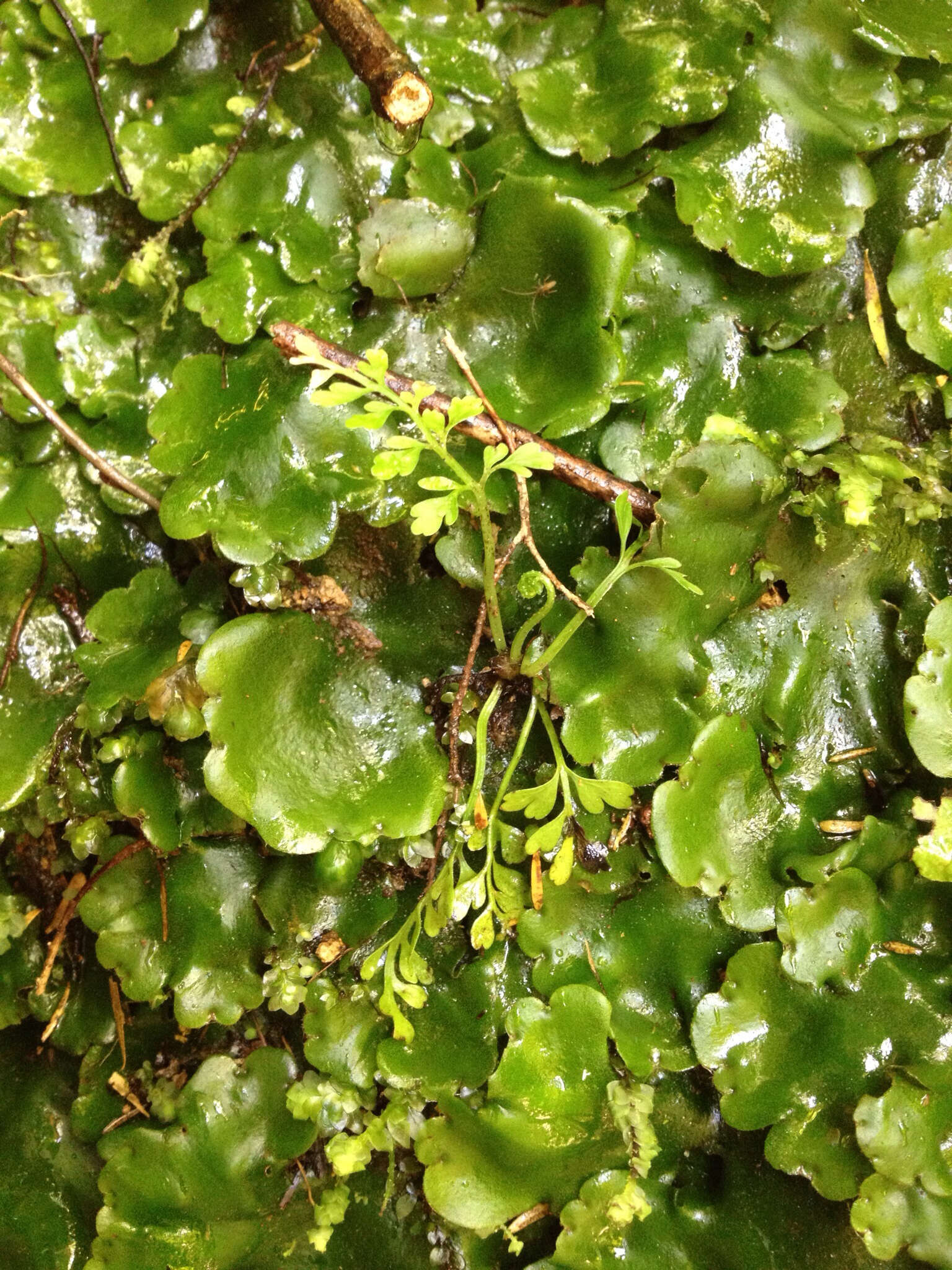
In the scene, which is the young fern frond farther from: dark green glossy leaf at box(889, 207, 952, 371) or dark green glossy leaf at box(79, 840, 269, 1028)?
dark green glossy leaf at box(889, 207, 952, 371)

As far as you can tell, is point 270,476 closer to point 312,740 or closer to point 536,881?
point 312,740

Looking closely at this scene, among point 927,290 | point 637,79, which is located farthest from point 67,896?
point 927,290

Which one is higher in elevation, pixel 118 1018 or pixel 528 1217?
pixel 118 1018

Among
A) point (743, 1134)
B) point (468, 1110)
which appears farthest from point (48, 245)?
point (743, 1134)

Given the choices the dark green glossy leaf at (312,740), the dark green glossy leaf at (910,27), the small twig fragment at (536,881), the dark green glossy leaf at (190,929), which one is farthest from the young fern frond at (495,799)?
the dark green glossy leaf at (910,27)

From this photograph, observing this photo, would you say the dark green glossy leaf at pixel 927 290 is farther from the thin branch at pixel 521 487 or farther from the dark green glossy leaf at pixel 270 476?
the dark green glossy leaf at pixel 270 476

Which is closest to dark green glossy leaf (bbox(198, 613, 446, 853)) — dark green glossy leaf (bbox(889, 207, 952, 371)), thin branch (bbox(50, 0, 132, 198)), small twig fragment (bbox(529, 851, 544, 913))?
small twig fragment (bbox(529, 851, 544, 913))

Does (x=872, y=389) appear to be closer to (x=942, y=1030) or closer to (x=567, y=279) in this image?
(x=567, y=279)
